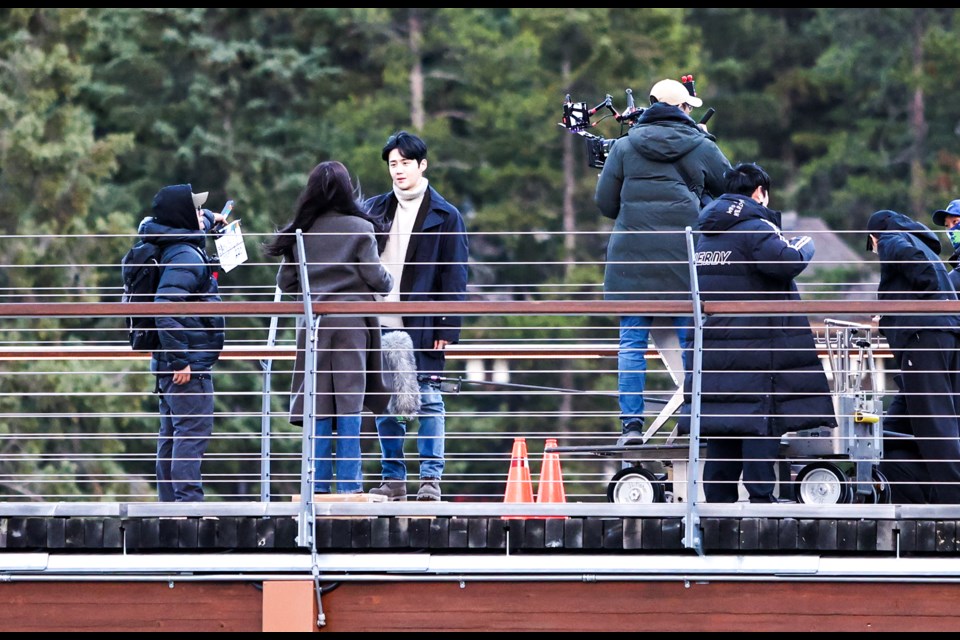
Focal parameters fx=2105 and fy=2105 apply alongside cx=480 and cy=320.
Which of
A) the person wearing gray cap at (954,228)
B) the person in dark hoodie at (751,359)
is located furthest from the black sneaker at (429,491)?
the person wearing gray cap at (954,228)

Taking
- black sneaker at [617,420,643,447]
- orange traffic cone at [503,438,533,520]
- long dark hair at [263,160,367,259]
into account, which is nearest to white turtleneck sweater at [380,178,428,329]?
long dark hair at [263,160,367,259]

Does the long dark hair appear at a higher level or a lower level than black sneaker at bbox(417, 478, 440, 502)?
higher

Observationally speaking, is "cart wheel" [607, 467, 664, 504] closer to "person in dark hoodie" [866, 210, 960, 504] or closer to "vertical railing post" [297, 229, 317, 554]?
"person in dark hoodie" [866, 210, 960, 504]

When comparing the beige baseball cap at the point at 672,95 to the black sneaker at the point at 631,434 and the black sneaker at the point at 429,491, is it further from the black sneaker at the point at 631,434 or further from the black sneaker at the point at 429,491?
the black sneaker at the point at 429,491

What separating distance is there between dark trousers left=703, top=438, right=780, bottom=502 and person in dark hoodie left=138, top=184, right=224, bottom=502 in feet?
7.73

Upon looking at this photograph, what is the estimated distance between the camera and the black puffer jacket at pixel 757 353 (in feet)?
29.2

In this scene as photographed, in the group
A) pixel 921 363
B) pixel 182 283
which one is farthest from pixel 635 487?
pixel 182 283

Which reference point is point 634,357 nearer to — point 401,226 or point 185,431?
point 401,226

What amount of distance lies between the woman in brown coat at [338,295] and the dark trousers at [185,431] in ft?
2.28

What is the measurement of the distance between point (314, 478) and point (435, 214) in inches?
65.2

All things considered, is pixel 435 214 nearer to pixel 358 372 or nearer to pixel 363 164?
pixel 358 372

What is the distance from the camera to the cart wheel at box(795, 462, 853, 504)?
9086mm

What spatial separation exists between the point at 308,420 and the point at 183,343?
1542 millimetres
